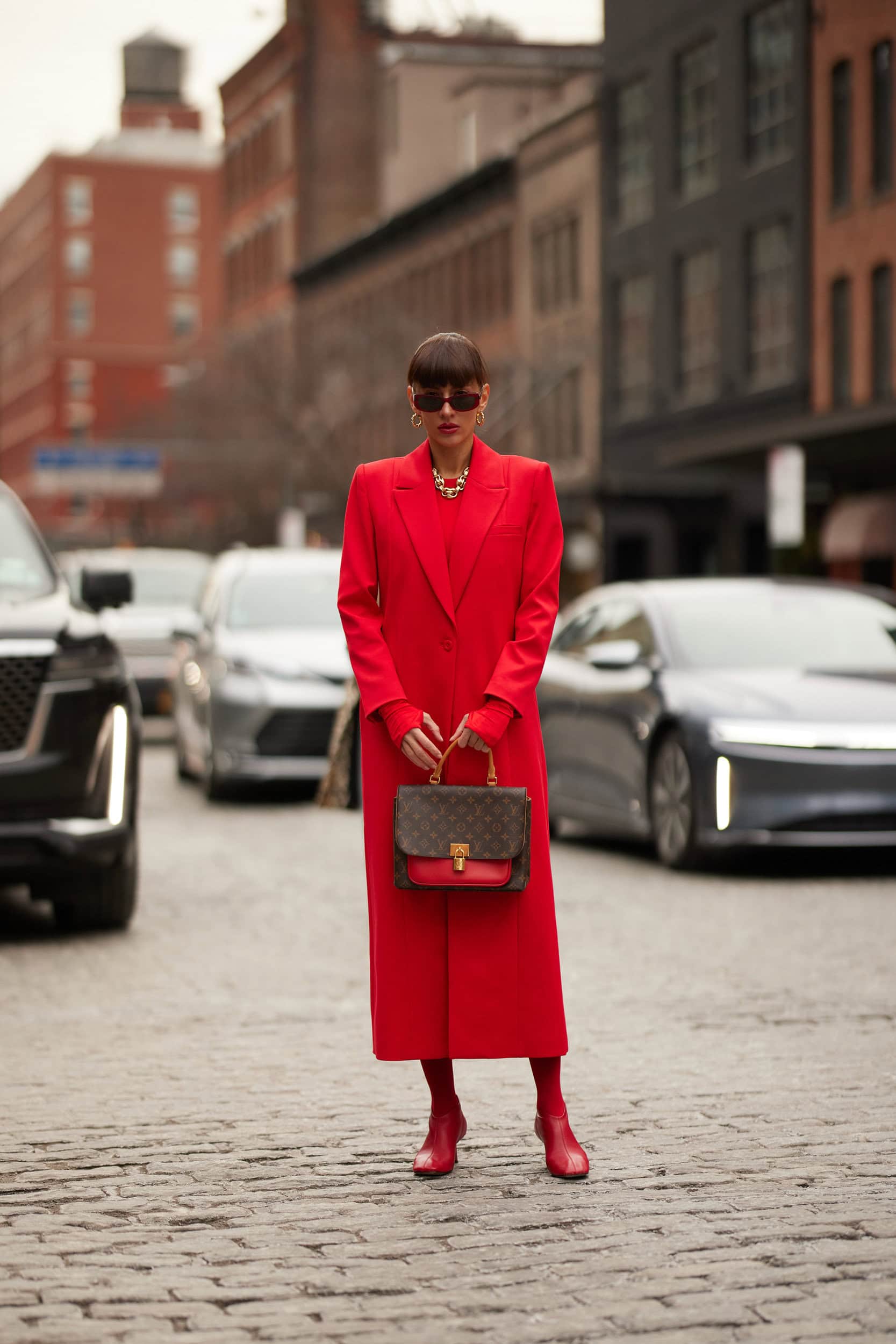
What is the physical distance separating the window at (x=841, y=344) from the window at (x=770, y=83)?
3.20 meters

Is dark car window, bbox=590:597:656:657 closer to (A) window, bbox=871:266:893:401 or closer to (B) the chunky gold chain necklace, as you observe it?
(B) the chunky gold chain necklace

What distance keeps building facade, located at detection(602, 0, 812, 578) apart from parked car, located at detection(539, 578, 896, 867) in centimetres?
2210

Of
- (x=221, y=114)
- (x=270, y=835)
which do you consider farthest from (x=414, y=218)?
(x=270, y=835)

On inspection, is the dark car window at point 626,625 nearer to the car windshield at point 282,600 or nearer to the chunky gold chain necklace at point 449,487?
the car windshield at point 282,600

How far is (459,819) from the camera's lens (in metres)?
5.05

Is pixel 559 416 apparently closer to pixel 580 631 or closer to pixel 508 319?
pixel 508 319

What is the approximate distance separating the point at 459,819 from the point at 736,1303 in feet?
4.18

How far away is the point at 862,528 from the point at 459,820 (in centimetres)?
3058

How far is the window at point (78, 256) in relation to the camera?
127875 millimetres

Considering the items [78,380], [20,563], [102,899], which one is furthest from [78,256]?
[102,899]

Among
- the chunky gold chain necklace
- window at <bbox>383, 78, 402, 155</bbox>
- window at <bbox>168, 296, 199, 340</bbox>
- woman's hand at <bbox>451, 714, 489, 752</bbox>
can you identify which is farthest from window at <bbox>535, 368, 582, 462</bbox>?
window at <bbox>168, 296, 199, 340</bbox>

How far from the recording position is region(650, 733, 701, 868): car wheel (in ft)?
38.4

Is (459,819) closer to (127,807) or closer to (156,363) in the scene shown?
(127,807)

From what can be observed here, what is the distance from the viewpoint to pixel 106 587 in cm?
969
